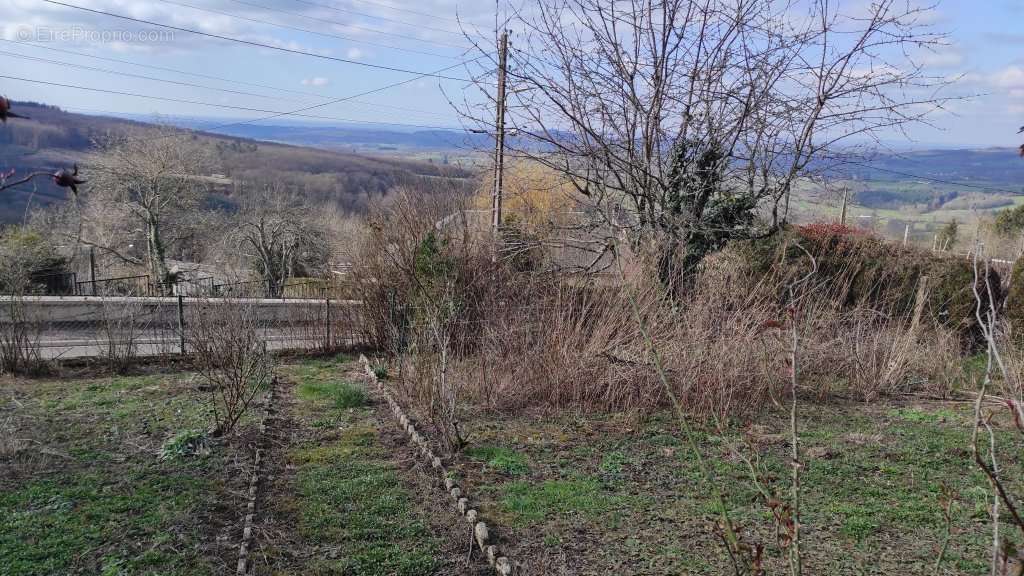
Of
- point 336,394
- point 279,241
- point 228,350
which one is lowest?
point 279,241

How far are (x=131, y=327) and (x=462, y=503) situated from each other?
6.84m

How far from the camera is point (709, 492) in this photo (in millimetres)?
4844

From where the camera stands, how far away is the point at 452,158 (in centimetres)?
1055

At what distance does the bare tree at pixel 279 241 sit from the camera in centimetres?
2808

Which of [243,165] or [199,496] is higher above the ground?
[243,165]

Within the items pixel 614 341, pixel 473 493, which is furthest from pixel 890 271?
pixel 473 493

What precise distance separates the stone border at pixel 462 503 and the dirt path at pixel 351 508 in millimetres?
67

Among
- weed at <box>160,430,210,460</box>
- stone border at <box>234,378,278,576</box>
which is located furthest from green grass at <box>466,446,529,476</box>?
weed at <box>160,430,210,460</box>

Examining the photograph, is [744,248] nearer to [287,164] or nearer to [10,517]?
[10,517]

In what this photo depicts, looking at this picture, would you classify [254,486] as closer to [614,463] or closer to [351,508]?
[351,508]

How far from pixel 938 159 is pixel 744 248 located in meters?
10.4

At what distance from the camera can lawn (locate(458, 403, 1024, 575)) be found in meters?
3.88

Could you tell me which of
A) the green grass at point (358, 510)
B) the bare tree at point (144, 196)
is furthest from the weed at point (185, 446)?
the bare tree at point (144, 196)

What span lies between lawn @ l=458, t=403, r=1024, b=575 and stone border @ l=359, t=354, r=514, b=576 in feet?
0.38
